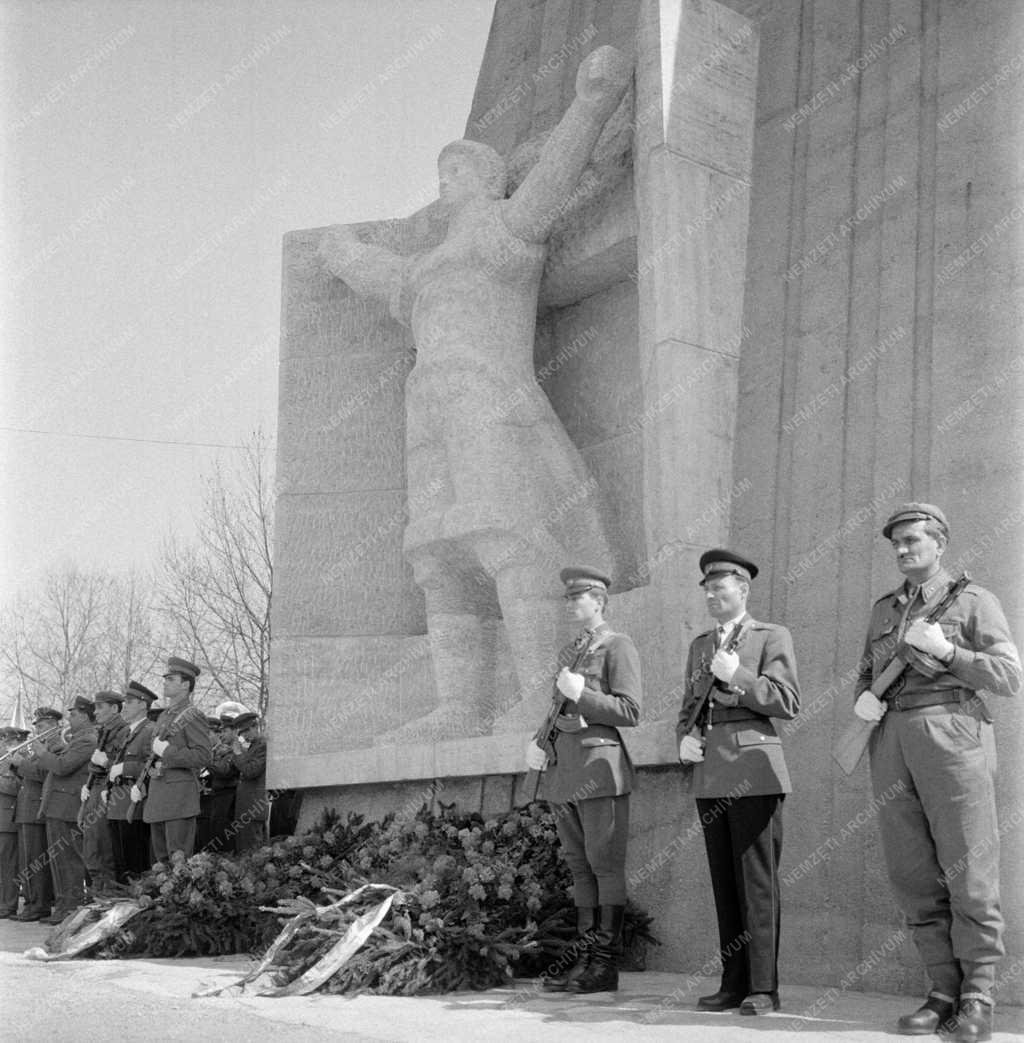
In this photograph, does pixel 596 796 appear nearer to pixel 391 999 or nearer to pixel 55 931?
pixel 391 999

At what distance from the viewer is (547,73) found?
8.72 m

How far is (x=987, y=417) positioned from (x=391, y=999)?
310 centimetres

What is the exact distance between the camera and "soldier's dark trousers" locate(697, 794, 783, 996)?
15.0 ft

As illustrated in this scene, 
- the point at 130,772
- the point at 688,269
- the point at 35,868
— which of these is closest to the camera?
the point at 688,269

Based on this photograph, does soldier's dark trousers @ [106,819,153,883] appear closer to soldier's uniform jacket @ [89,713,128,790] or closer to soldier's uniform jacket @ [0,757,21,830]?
soldier's uniform jacket @ [89,713,128,790]

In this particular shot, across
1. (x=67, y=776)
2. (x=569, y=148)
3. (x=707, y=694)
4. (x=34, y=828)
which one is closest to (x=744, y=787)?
(x=707, y=694)

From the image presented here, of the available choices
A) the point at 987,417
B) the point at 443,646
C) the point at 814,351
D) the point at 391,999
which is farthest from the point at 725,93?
the point at 391,999

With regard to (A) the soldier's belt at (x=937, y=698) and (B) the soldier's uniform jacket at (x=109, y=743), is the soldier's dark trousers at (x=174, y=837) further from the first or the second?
(A) the soldier's belt at (x=937, y=698)

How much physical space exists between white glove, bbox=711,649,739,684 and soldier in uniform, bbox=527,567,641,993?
581mm

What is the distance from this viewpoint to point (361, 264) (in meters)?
8.30

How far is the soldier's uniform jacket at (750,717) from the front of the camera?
4645 mm

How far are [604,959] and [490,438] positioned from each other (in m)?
3.10

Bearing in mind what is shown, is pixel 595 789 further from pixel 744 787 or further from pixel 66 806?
pixel 66 806

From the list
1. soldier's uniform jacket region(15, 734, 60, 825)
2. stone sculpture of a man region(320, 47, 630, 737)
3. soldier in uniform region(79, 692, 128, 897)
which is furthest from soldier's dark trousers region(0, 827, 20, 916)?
stone sculpture of a man region(320, 47, 630, 737)
